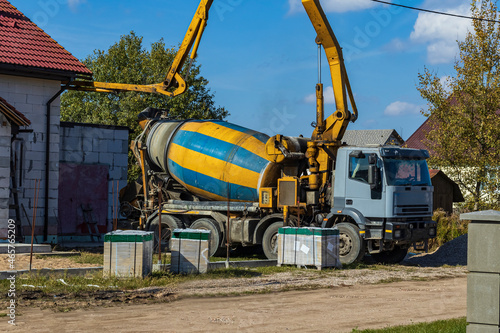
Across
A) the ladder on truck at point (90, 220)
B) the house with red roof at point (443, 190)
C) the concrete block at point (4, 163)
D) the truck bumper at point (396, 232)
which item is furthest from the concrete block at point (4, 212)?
the house with red roof at point (443, 190)

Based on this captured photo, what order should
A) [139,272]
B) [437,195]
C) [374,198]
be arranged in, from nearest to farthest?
[139,272], [374,198], [437,195]

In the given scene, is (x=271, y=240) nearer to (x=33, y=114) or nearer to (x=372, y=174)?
(x=372, y=174)

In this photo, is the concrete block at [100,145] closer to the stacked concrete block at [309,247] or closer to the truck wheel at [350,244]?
the stacked concrete block at [309,247]

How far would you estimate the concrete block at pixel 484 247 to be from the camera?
7277 mm

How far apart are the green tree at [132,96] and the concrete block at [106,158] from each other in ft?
53.1

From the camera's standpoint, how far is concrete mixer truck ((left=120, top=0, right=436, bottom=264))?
18250 mm

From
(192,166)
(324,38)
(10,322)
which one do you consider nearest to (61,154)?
(192,166)

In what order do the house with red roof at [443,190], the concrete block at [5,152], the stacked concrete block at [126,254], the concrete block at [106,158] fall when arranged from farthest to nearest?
the house with red roof at [443,190], the concrete block at [106,158], the concrete block at [5,152], the stacked concrete block at [126,254]

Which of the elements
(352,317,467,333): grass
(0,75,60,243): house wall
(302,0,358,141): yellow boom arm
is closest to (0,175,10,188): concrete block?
(0,75,60,243): house wall

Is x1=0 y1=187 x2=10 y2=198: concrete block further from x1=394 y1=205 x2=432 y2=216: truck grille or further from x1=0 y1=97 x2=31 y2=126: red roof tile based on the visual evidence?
x1=394 y1=205 x2=432 y2=216: truck grille

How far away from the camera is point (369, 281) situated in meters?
15.2

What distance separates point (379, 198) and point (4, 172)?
10321mm

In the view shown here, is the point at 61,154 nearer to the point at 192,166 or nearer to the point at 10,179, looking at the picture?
the point at 10,179

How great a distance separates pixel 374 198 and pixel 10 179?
1040cm
